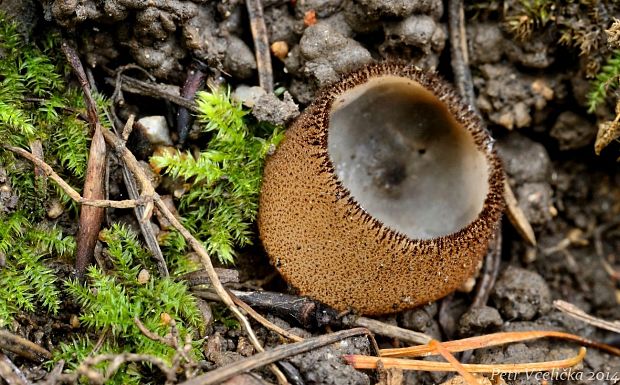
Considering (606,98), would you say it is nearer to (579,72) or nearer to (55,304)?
(579,72)

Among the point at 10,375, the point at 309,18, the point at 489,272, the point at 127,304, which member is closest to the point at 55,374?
the point at 10,375

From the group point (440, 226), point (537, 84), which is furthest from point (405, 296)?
point (537, 84)

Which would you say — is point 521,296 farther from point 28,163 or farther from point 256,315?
point 28,163

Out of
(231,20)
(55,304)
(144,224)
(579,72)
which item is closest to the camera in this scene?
(55,304)

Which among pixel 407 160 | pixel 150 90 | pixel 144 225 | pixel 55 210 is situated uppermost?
pixel 150 90

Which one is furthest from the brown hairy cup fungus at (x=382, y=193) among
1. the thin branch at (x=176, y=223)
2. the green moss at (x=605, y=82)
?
the green moss at (x=605, y=82)

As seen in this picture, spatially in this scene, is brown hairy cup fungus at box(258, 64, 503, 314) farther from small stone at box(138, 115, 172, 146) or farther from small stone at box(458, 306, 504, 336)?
small stone at box(138, 115, 172, 146)
